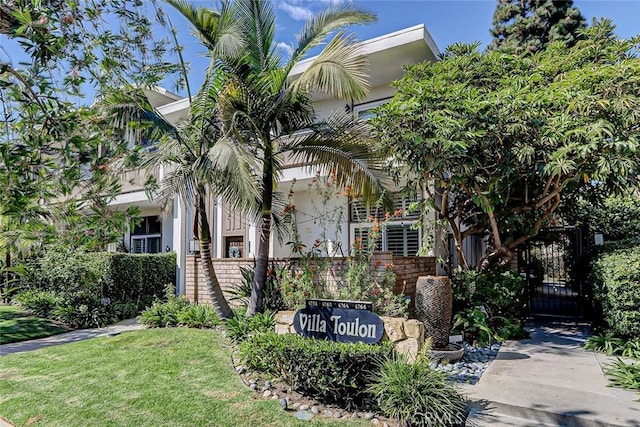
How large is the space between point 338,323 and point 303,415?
4.46ft

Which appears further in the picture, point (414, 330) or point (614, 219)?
point (614, 219)

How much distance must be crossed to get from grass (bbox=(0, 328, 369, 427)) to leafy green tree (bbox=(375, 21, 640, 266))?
5.34 meters

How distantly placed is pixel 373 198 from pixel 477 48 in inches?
188

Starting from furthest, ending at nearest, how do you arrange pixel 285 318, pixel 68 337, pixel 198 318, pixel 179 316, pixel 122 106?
pixel 68 337 < pixel 179 316 < pixel 198 318 < pixel 285 318 < pixel 122 106

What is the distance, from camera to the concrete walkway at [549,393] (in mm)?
4539

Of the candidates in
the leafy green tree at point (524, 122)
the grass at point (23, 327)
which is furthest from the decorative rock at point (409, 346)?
the grass at point (23, 327)

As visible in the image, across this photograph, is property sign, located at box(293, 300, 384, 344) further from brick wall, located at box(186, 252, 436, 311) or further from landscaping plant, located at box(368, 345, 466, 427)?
brick wall, located at box(186, 252, 436, 311)

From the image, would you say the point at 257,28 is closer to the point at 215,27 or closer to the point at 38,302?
the point at 215,27

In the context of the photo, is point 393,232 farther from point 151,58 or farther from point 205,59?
point 151,58

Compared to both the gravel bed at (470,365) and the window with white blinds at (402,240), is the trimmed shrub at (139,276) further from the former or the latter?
the gravel bed at (470,365)

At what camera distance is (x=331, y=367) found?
495 cm

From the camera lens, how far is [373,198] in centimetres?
795

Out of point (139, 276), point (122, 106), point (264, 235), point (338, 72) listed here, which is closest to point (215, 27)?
point (338, 72)

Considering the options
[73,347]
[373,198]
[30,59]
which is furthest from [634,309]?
[73,347]
